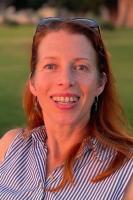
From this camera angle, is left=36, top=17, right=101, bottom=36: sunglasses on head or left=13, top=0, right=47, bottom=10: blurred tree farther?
left=13, top=0, right=47, bottom=10: blurred tree

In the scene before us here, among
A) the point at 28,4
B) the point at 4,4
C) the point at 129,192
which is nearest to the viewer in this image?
the point at 129,192

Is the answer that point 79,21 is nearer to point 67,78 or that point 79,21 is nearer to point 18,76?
point 67,78

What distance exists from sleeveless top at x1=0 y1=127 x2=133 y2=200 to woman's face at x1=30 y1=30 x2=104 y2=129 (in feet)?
0.58

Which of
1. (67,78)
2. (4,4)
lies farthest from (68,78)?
(4,4)

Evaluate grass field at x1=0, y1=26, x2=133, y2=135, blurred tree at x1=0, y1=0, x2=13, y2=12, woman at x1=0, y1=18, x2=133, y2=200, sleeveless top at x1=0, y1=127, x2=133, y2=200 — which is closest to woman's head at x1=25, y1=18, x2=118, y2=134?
woman at x1=0, y1=18, x2=133, y2=200

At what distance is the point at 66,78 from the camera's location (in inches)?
106

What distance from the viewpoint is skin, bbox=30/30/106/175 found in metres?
2.71

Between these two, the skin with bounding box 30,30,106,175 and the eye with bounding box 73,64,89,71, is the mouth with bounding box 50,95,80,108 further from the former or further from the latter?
the eye with bounding box 73,64,89,71

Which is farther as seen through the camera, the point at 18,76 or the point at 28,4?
the point at 28,4

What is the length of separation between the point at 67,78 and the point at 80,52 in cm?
12

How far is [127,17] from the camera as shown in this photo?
212ft

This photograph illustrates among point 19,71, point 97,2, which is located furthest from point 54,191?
point 97,2

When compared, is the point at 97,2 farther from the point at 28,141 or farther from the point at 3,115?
the point at 28,141

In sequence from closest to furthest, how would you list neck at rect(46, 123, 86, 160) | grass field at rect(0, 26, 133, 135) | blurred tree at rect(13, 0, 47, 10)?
neck at rect(46, 123, 86, 160) < grass field at rect(0, 26, 133, 135) < blurred tree at rect(13, 0, 47, 10)
